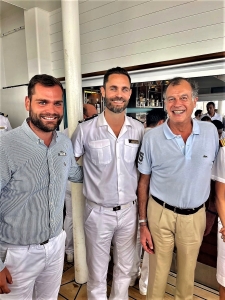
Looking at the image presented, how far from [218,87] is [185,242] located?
1.88 metres

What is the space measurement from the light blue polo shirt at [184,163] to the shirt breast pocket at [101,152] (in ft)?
1.02

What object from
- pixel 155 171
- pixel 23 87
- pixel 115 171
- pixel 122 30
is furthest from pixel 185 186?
pixel 23 87

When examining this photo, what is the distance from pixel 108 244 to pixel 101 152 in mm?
678

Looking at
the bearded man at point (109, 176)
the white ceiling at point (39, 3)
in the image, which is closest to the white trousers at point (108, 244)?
the bearded man at point (109, 176)

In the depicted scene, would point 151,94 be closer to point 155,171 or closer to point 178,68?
point 178,68

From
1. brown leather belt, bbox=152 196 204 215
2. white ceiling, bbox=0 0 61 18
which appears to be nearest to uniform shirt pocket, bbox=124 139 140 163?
brown leather belt, bbox=152 196 204 215

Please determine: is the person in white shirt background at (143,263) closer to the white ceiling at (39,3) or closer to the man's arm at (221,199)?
the man's arm at (221,199)

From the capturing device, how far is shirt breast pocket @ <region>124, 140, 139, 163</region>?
1.66 meters

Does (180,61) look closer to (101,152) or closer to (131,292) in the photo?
(101,152)

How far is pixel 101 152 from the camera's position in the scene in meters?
1.64

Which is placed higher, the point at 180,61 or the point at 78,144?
the point at 180,61

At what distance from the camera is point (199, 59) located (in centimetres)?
246

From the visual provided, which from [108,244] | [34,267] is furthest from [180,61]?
[34,267]

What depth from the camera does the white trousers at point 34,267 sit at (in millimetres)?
1188
